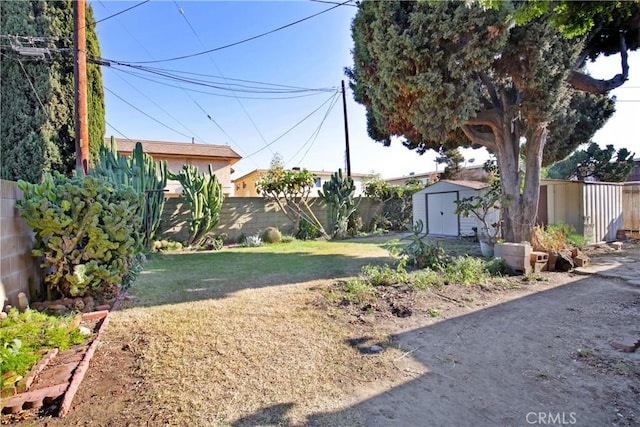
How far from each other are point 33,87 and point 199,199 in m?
5.23

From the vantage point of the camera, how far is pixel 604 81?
693 centimetres

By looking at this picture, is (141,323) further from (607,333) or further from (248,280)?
(607,333)

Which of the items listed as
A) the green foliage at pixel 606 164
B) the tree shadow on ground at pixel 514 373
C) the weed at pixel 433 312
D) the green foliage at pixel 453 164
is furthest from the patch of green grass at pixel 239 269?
the green foliage at pixel 606 164

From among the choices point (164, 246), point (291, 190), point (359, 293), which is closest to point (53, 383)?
point (359, 293)

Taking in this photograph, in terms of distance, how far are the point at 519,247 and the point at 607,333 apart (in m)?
2.73

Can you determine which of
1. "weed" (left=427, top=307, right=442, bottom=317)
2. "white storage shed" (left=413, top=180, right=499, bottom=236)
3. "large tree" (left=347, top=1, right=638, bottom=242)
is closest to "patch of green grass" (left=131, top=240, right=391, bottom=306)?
"weed" (left=427, top=307, right=442, bottom=317)

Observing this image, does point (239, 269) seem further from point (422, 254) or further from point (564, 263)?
point (564, 263)

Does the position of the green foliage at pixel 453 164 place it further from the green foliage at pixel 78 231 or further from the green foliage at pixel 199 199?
the green foliage at pixel 78 231

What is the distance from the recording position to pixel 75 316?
3.33 meters

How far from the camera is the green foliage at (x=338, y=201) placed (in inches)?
472

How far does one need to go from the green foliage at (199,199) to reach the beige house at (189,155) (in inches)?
257

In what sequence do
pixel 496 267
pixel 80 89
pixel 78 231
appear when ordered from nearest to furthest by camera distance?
pixel 78 231
pixel 496 267
pixel 80 89

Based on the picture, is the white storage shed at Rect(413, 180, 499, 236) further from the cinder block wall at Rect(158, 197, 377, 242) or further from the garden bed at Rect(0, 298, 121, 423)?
the garden bed at Rect(0, 298, 121, 423)

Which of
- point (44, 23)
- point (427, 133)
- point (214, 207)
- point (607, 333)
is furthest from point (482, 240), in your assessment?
point (44, 23)
